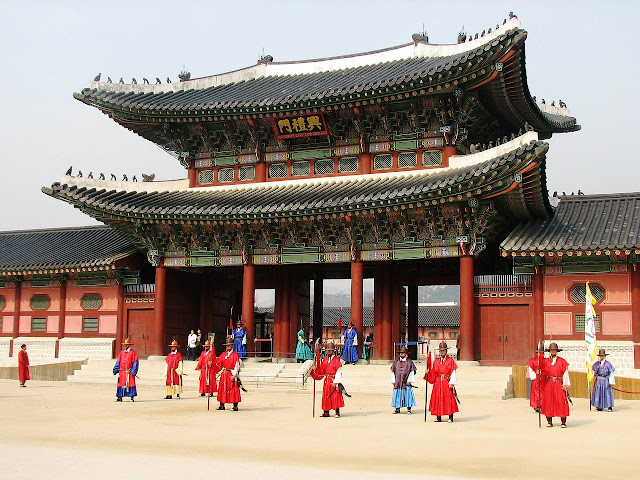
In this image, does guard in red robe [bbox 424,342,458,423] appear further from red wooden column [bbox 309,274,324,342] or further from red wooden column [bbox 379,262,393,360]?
red wooden column [bbox 309,274,324,342]

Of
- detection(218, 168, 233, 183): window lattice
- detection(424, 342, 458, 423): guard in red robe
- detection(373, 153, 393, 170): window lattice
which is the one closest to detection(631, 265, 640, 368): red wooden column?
detection(373, 153, 393, 170): window lattice

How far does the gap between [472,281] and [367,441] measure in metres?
12.6

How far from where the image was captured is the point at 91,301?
99.1ft

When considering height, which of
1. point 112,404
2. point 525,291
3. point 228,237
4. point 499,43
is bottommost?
point 112,404

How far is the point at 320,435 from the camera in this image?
43.2ft

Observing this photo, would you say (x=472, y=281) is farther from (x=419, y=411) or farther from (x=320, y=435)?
(x=320, y=435)

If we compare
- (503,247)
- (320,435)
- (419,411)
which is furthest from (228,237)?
(320,435)

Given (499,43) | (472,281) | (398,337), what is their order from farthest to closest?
(398,337) → (472,281) → (499,43)

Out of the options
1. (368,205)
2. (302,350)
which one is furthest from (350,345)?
(368,205)

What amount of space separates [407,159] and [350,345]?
6547 mm

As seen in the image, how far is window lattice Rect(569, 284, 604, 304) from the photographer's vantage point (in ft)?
76.9

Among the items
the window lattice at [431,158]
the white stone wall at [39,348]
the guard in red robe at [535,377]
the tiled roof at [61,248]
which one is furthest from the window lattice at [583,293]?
the white stone wall at [39,348]

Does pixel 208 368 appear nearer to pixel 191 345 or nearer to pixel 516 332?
pixel 191 345

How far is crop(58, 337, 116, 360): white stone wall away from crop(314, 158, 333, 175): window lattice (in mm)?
9870
